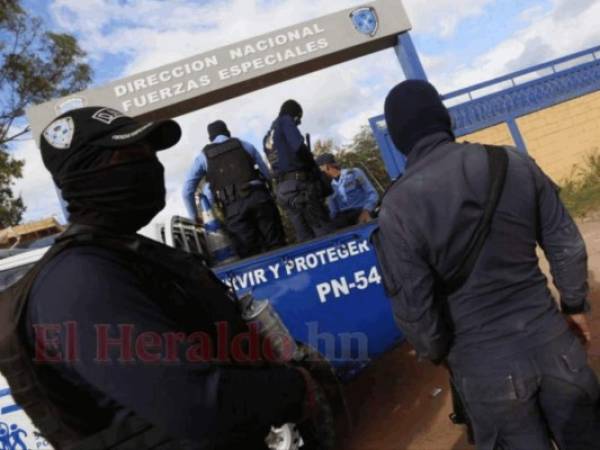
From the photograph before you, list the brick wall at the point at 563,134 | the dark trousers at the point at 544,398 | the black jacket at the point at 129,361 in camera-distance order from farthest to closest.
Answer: the brick wall at the point at 563,134 → the dark trousers at the point at 544,398 → the black jacket at the point at 129,361

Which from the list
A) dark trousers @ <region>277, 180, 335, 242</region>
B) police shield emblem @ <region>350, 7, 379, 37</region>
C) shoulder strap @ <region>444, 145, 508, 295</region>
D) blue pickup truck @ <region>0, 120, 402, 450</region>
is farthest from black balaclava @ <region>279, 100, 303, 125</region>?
shoulder strap @ <region>444, 145, 508, 295</region>

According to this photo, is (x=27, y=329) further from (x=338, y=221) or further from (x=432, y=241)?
(x=338, y=221)

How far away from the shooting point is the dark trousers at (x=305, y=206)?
166 inches

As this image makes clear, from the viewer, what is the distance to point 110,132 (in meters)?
1.06

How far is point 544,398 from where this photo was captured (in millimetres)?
1490

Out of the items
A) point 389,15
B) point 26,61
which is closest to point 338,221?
point 389,15

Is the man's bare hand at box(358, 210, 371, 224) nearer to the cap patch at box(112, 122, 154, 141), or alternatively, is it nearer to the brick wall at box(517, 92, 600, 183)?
the cap patch at box(112, 122, 154, 141)

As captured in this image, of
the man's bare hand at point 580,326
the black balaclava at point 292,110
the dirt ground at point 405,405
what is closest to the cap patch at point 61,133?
the man's bare hand at point 580,326

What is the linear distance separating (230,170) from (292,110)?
2.52 feet

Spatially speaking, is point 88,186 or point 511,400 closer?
point 88,186

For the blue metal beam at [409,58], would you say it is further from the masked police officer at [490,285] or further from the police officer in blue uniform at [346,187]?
the masked police officer at [490,285]

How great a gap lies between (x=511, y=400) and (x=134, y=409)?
1070mm

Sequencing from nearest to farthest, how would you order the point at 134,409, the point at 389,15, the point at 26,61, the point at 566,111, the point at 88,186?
the point at 134,409
the point at 88,186
the point at 389,15
the point at 566,111
the point at 26,61

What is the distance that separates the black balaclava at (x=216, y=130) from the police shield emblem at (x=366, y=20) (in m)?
1.82
